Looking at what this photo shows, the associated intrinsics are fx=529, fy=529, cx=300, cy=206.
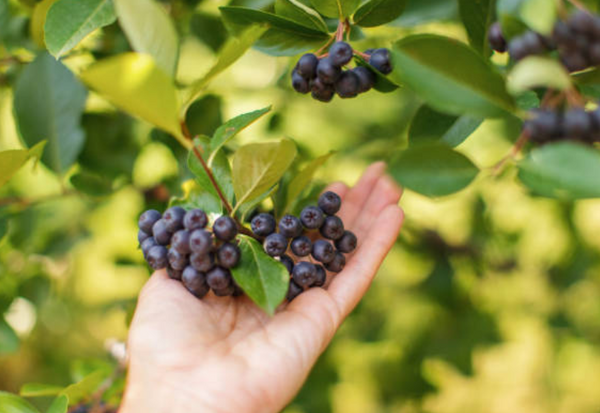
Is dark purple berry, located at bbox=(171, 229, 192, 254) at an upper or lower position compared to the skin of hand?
upper

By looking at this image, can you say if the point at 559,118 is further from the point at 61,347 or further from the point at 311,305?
the point at 61,347

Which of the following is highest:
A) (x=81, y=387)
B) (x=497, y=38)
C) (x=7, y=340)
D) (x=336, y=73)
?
(x=497, y=38)

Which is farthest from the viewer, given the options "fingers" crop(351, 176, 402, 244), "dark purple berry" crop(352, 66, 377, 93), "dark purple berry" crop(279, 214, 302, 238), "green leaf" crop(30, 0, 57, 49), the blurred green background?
the blurred green background

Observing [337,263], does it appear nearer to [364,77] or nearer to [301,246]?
[301,246]

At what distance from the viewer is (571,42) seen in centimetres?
76

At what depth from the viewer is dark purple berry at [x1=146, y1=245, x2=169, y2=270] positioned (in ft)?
3.60

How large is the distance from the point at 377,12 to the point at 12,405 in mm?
1142

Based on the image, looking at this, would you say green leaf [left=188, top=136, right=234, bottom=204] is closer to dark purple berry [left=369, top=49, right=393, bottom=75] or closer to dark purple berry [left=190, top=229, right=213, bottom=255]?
dark purple berry [left=190, top=229, right=213, bottom=255]

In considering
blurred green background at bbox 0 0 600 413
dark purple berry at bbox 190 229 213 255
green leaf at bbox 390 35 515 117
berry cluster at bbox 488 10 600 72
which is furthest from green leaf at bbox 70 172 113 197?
berry cluster at bbox 488 10 600 72

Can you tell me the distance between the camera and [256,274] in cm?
100

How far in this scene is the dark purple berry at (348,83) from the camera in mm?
1036

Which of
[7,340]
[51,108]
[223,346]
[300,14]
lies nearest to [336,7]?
[300,14]

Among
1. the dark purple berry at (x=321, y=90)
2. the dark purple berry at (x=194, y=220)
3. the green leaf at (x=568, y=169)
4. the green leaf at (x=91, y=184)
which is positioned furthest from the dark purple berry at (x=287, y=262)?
the green leaf at (x=91, y=184)

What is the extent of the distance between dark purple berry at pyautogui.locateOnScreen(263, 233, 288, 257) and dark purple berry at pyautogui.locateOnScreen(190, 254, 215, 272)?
12cm
